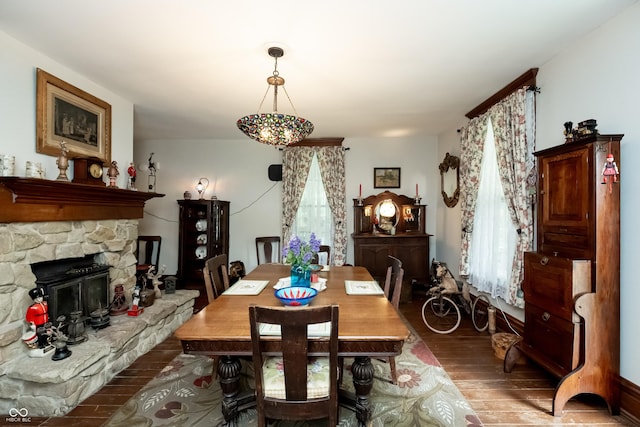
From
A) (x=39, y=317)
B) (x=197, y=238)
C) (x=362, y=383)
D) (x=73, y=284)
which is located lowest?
(x=362, y=383)

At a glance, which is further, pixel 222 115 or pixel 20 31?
pixel 222 115

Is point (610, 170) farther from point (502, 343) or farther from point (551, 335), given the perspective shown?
point (502, 343)

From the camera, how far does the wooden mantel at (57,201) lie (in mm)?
1989

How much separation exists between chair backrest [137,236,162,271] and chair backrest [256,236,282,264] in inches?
64.0

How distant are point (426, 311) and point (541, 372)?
147cm

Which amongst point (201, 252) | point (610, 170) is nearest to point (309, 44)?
point (610, 170)

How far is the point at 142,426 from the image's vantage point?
1.77 m

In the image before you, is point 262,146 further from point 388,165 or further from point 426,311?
point 426,311

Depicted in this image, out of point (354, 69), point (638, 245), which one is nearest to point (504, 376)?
point (638, 245)

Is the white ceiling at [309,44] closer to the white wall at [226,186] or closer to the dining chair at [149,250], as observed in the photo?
the white wall at [226,186]

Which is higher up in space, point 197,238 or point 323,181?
point 323,181

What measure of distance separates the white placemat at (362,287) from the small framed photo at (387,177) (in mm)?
2774

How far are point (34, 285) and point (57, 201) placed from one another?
66cm

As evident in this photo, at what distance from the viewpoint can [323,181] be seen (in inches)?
189
